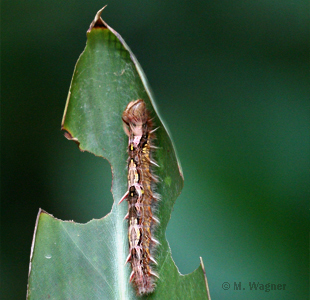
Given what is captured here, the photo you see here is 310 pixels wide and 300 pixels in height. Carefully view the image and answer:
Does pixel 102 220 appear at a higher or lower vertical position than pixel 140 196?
lower

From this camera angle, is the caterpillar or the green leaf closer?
the green leaf

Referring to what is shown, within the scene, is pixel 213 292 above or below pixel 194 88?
below

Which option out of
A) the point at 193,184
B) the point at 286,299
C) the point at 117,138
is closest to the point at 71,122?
the point at 117,138

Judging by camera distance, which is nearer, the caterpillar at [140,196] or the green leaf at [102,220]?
the green leaf at [102,220]

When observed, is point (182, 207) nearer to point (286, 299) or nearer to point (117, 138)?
point (117, 138)
